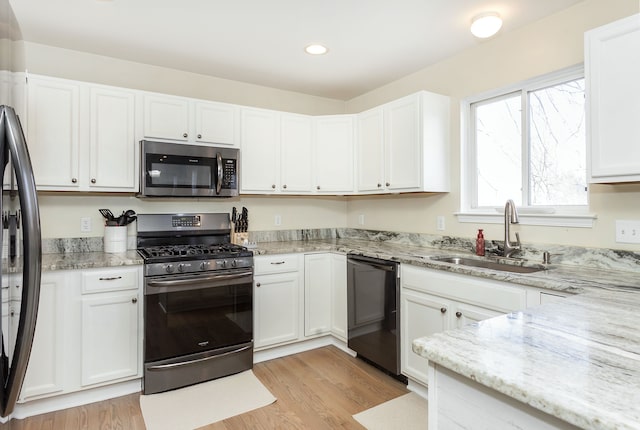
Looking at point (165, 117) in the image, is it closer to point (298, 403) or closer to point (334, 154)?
point (334, 154)

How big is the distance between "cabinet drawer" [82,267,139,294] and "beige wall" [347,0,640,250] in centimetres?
224

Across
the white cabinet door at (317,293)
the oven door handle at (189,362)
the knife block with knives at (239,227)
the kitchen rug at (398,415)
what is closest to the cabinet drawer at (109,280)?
the oven door handle at (189,362)

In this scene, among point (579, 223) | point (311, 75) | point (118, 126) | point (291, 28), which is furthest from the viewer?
point (311, 75)

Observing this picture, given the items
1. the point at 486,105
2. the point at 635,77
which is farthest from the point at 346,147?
the point at 635,77

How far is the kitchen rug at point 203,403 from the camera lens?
7.11 feet

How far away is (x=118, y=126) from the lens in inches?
106

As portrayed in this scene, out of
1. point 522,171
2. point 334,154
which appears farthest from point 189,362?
point 522,171

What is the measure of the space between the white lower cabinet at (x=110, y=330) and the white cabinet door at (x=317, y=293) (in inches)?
51.8

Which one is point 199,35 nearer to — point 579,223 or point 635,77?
point 635,77

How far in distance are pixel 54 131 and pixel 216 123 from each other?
1118 millimetres

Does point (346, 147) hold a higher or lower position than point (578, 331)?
higher

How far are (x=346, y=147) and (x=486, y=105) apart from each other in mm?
1254

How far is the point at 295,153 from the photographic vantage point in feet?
11.4

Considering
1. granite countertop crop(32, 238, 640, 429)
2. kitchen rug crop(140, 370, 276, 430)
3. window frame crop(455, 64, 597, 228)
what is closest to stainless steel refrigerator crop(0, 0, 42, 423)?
granite countertop crop(32, 238, 640, 429)
